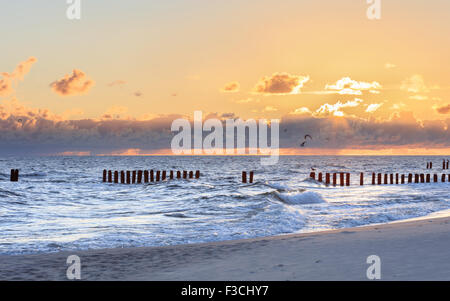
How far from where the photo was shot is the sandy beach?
585cm

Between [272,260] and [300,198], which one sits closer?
[272,260]

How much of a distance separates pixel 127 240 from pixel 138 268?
3599 mm

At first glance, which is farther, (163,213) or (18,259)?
(163,213)

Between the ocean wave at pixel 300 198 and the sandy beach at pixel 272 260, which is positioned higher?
the sandy beach at pixel 272 260

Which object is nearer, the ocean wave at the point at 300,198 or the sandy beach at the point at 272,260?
the sandy beach at the point at 272,260

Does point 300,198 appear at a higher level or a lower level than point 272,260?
lower

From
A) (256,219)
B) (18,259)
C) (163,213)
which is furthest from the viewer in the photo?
(163,213)

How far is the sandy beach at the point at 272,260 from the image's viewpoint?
5.85 meters

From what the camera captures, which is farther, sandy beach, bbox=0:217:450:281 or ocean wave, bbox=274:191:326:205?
ocean wave, bbox=274:191:326:205

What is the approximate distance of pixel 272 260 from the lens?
694 cm

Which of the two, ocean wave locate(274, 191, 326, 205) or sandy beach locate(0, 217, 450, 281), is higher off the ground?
sandy beach locate(0, 217, 450, 281)
